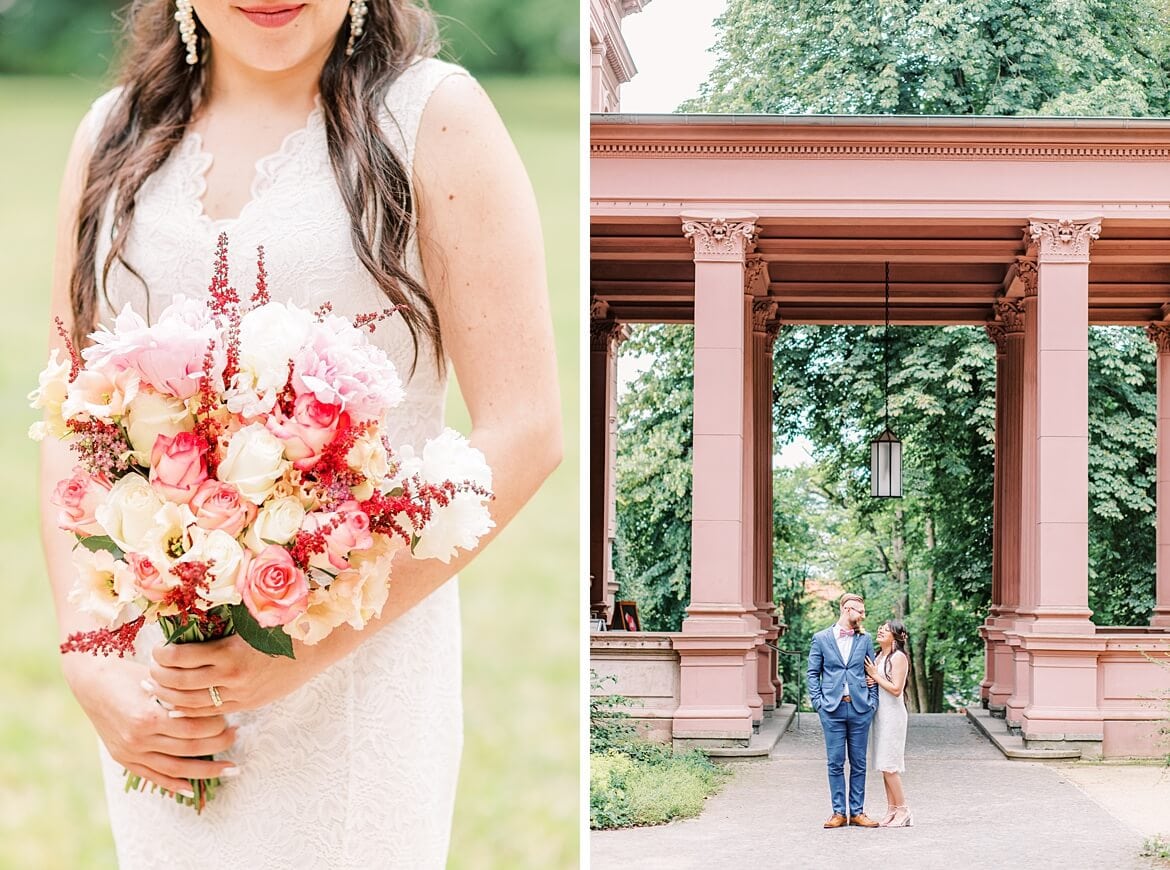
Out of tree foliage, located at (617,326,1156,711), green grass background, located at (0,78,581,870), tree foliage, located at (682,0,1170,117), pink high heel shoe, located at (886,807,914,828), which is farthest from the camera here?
tree foliage, located at (617,326,1156,711)

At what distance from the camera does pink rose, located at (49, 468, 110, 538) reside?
72.6 inches

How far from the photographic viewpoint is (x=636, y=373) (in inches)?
668

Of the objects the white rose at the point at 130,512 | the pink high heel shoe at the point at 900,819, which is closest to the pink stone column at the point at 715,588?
the pink high heel shoe at the point at 900,819

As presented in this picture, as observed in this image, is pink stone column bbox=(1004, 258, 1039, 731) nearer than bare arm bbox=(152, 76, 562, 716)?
No

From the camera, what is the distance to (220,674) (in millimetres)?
1918

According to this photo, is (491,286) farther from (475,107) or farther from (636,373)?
(636,373)

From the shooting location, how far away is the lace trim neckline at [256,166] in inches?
87.4

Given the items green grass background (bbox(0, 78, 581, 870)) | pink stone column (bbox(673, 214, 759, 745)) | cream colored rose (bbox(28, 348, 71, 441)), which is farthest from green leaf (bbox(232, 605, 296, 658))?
pink stone column (bbox(673, 214, 759, 745))

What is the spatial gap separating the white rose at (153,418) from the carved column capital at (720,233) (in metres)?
7.17

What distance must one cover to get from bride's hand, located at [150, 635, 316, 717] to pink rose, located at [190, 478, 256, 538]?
0.67ft

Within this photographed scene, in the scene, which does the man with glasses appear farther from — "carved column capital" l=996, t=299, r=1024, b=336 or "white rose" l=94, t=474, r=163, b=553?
"white rose" l=94, t=474, r=163, b=553

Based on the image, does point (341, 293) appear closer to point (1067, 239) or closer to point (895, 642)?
point (895, 642)

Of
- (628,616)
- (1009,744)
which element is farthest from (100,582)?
(628,616)

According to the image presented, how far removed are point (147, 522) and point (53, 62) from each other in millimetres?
8334
